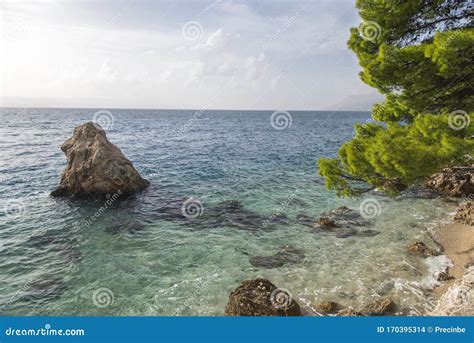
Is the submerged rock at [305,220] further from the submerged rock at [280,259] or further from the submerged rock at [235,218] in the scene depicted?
the submerged rock at [280,259]

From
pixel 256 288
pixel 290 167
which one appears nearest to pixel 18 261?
pixel 256 288

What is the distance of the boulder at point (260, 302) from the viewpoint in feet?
35.8

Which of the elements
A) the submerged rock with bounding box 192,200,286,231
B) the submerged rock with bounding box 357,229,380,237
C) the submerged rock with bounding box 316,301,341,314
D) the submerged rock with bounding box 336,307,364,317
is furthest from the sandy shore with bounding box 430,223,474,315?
the submerged rock with bounding box 192,200,286,231

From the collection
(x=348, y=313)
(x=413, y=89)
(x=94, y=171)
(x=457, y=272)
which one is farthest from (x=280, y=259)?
(x=94, y=171)

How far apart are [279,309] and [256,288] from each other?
125 cm

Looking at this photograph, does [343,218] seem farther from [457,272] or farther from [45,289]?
[45,289]

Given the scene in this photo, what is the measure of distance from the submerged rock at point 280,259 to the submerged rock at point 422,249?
5799 millimetres

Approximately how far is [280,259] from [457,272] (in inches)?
310

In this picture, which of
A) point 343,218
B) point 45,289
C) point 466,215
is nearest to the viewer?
point 45,289

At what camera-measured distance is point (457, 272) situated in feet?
44.2

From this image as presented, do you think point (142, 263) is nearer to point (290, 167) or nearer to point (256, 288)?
point (256, 288)

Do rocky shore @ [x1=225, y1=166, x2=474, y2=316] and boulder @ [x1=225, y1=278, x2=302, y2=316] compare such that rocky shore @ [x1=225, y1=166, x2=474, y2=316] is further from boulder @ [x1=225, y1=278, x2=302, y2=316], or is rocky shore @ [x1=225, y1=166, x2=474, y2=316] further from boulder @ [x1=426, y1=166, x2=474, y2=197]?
boulder @ [x1=426, y1=166, x2=474, y2=197]

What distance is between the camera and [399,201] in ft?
78.1

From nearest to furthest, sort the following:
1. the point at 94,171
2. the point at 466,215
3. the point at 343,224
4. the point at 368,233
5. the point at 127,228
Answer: the point at 368,233
the point at 466,215
the point at 127,228
the point at 343,224
the point at 94,171
